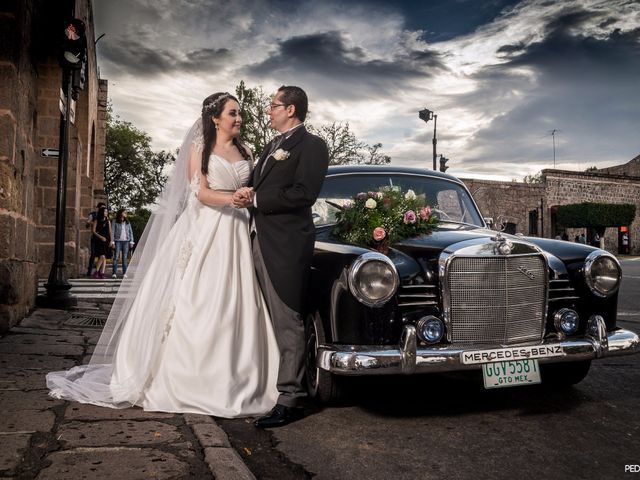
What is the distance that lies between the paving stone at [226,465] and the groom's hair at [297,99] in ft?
6.48

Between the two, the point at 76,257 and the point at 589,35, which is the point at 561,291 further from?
the point at 76,257

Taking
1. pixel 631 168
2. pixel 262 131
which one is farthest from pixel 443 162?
pixel 631 168

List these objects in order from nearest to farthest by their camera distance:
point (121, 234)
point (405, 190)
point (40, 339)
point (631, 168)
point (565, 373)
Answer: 1. point (565, 373)
2. point (405, 190)
3. point (40, 339)
4. point (121, 234)
5. point (631, 168)

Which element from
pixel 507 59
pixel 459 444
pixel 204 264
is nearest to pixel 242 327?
pixel 204 264

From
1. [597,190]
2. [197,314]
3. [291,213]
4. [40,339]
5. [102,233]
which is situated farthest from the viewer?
[597,190]

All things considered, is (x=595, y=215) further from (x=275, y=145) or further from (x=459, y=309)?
(x=275, y=145)

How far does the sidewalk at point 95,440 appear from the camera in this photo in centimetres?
236

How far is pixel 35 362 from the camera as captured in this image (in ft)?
14.2

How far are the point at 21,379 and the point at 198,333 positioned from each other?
1.30 metres

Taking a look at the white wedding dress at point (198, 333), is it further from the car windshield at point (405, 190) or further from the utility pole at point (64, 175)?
the utility pole at point (64, 175)

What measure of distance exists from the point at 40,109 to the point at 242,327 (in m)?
8.66

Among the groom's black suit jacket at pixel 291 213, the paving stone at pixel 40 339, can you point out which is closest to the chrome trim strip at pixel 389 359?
the groom's black suit jacket at pixel 291 213

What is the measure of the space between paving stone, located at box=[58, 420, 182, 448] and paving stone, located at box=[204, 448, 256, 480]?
299mm

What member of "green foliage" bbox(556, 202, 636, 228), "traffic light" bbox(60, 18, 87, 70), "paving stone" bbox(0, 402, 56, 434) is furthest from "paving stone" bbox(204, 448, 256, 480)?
"green foliage" bbox(556, 202, 636, 228)
